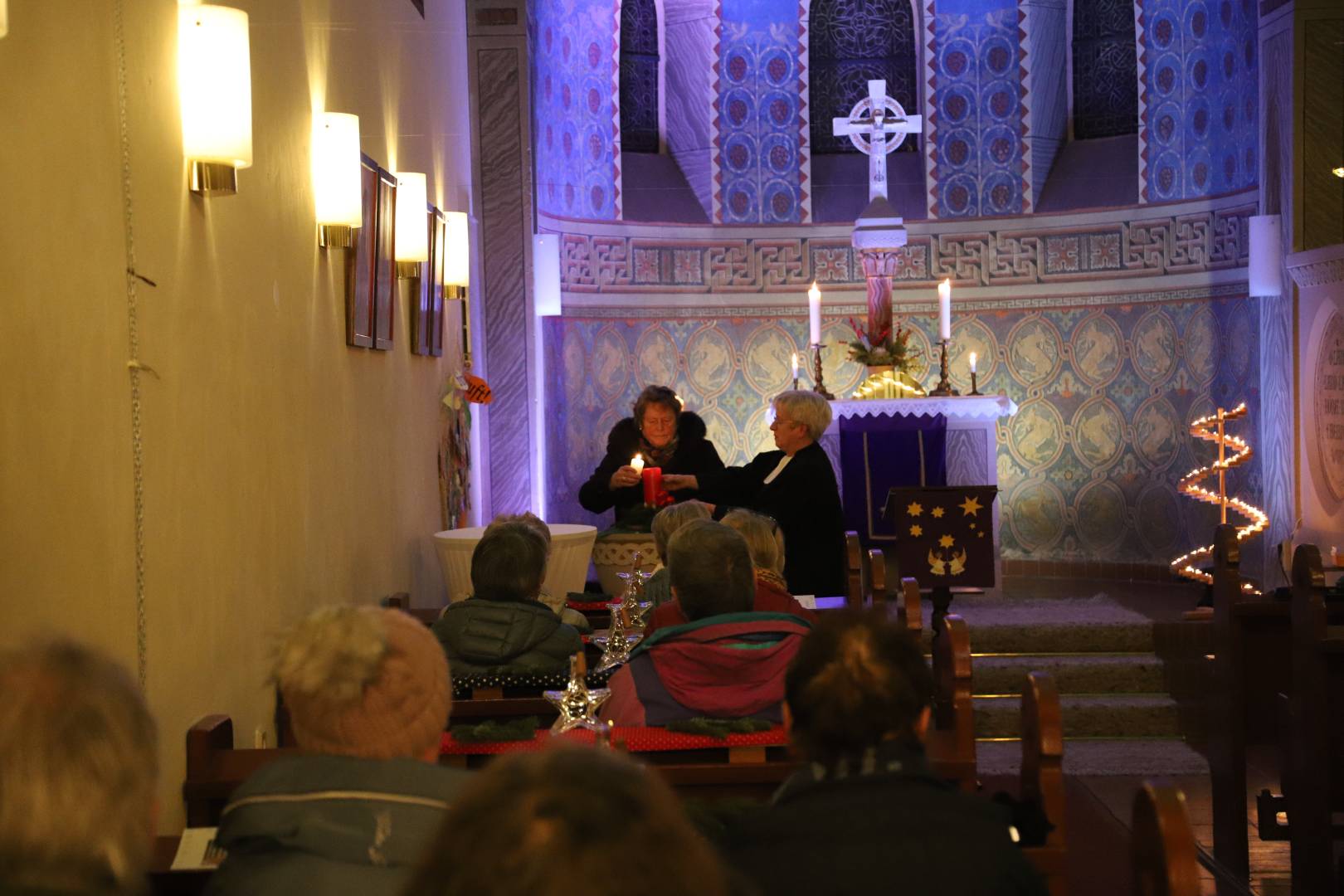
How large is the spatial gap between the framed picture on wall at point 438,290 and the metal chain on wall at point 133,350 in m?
3.63

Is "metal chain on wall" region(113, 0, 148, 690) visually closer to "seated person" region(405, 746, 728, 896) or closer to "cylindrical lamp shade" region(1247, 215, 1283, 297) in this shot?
"seated person" region(405, 746, 728, 896)

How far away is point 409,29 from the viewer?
21.9 feet

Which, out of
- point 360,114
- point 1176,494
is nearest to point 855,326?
point 1176,494

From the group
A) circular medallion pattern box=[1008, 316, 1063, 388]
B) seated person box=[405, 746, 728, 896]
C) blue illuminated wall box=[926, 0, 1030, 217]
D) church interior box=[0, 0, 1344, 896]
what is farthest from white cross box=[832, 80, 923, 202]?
seated person box=[405, 746, 728, 896]

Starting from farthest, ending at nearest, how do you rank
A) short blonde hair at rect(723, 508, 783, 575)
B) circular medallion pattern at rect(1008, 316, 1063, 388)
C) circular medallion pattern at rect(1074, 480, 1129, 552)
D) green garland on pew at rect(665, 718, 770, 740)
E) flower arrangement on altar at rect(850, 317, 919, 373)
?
1. circular medallion pattern at rect(1008, 316, 1063, 388)
2. circular medallion pattern at rect(1074, 480, 1129, 552)
3. flower arrangement on altar at rect(850, 317, 919, 373)
4. short blonde hair at rect(723, 508, 783, 575)
5. green garland on pew at rect(665, 718, 770, 740)

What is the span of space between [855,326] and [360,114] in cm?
583

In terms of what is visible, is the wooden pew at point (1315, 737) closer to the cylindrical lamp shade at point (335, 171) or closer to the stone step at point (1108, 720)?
the stone step at point (1108, 720)

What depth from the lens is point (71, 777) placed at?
1.38 metres

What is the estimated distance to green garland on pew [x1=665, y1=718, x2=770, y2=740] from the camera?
3.13 m

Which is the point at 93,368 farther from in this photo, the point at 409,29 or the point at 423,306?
the point at 409,29

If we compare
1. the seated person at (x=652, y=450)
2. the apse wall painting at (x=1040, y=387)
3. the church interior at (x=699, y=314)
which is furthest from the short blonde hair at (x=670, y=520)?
the apse wall painting at (x=1040, y=387)

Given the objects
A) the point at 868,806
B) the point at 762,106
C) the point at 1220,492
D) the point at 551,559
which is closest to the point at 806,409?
the point at 551,559

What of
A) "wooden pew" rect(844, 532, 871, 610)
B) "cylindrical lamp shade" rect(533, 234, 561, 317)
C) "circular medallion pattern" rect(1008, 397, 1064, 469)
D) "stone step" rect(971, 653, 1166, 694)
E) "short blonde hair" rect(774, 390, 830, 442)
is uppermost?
"cylindrical lamp shade" rect(533, 234, 561, 317)

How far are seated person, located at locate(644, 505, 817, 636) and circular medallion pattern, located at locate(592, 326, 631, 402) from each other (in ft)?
19.3
